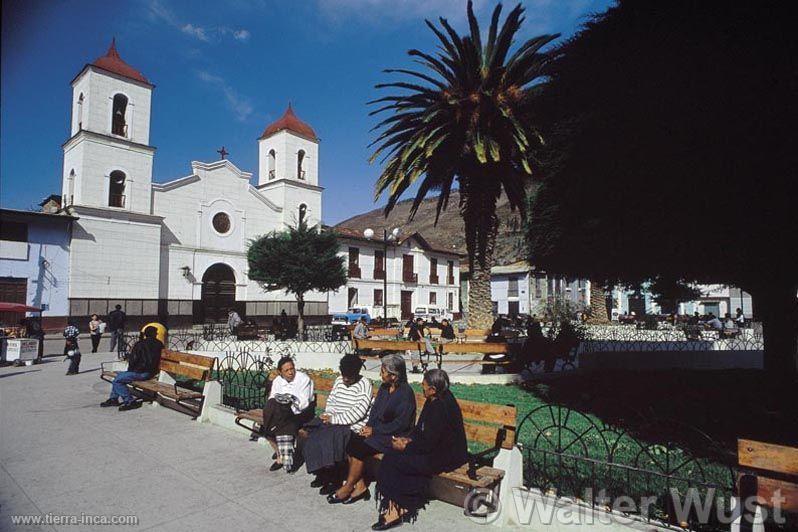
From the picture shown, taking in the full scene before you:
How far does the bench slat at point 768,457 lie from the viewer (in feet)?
9.19

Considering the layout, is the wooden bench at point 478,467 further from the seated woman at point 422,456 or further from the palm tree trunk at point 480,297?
the palm tree trunk at point 480,297

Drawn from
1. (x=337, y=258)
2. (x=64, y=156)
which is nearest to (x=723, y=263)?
(x=337, y=258)

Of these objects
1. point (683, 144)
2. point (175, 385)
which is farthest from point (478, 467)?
point (175, 385)

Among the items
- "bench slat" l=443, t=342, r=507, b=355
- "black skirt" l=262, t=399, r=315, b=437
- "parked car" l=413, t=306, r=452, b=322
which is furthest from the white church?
"black skirt" l=262, t=399, r=315, b=437

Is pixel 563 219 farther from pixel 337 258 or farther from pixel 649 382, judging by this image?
pixel 337 258

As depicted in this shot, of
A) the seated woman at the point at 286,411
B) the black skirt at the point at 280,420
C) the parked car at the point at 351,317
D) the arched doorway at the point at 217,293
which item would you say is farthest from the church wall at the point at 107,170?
the black skirt at the point at 280,420

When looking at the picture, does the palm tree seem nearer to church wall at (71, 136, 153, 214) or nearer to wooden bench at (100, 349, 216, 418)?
wooden bench at (100, 349, 216, 418)

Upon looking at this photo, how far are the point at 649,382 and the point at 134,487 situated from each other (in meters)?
10.1

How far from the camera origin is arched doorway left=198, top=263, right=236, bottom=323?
30938mm

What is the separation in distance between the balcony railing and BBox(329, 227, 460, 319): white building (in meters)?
14.6

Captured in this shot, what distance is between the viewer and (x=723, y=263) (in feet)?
28.6

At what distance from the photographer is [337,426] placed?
455cm

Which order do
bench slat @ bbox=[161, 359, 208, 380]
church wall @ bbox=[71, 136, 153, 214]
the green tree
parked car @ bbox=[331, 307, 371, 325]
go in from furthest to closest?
parked car @ bbox=[331, 307, 371, 325], church wall @ bbox=[71, 136, 153, 214], the green tree, bench slat @ bbox=[161, 359, 208, 380]

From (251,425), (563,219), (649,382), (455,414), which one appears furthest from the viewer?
(649,382)
